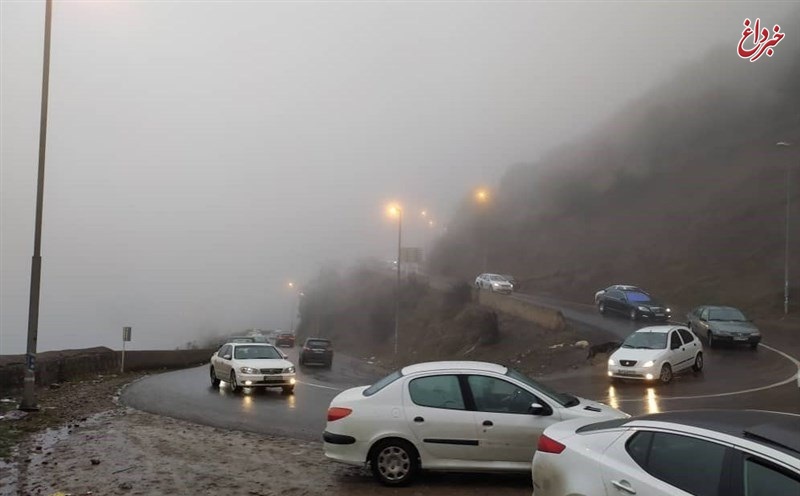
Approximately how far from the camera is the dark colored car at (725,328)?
2411cm

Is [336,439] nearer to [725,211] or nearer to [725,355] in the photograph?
[725,355]

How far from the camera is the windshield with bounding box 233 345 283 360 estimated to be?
1926cm

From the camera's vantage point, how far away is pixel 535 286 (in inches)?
2662

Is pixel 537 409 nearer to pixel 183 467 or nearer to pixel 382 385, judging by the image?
pixel 382 385

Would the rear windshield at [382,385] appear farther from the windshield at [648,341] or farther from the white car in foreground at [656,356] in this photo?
the windshield at [648,341]

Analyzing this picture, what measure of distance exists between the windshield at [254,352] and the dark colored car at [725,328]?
56.2 feet

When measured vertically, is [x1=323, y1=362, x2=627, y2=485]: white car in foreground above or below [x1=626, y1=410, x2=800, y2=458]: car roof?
below

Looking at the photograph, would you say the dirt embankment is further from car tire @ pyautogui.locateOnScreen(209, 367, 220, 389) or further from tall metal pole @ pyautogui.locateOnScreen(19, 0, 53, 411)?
tall metal pole @ pyautogui.locateOnScreen(19, 0, 53, 411)

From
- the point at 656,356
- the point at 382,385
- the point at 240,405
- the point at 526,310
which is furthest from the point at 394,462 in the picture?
the point at 526,310

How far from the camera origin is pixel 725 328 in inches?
965

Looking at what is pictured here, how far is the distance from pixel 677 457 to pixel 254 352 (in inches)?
665

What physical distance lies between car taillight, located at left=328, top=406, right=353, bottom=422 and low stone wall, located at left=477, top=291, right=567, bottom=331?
2642 centimetres

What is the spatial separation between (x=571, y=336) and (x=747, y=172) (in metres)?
44.1

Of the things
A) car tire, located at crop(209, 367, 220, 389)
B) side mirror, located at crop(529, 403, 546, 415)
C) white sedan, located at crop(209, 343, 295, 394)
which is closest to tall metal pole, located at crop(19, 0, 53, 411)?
white sedan, located at crop(209, 343, 295, 394)
